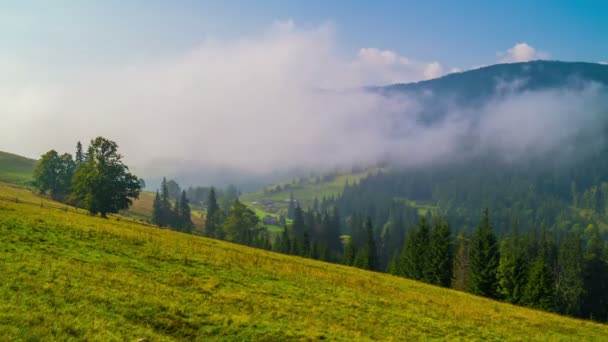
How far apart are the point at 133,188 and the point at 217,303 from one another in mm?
64053

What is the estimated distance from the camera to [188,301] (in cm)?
2259

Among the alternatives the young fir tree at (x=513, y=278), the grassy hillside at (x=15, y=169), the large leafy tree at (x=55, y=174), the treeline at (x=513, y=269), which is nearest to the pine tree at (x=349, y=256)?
the treeline at (x=513, y=269)

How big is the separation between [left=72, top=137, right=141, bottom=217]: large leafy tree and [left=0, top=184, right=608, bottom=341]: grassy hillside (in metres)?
31.6

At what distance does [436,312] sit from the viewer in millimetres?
34312

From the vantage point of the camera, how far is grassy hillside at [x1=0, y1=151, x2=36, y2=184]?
458ft

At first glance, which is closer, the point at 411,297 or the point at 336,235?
the point at 411,297

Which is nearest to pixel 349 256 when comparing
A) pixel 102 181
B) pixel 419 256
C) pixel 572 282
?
pixel 419 256

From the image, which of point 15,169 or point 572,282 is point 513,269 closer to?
point 572,282

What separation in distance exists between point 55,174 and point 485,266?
379ft

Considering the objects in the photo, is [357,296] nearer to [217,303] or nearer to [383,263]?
[217,303]

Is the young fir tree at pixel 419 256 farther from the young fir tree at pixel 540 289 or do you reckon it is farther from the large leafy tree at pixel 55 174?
the large leafy tree at pixel 55 174

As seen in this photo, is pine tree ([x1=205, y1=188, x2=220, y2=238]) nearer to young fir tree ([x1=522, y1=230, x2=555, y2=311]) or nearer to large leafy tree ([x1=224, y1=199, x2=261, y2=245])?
large leafy tree ([x1=224, y1=199, x2=261, y2=245])

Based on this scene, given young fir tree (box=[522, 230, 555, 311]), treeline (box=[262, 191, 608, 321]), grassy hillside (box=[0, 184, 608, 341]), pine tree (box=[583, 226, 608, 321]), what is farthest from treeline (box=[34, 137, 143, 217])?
pine tree (box=[583, 226, 608, 321])

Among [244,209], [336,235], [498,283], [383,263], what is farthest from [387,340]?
[336,235]
